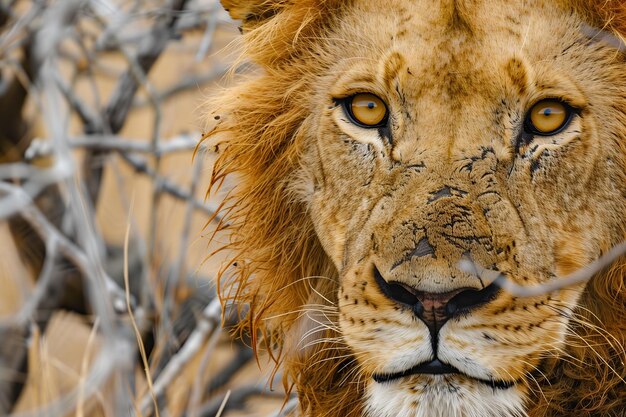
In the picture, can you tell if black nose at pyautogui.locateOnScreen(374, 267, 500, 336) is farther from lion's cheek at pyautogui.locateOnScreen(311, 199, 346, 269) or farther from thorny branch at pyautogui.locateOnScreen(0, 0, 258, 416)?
thorny branch at pyautogui.locateOnScreen(0, 0, 258, 416)

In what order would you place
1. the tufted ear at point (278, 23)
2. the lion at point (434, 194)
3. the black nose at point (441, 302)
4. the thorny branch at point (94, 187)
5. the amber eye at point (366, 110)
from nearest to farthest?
the black nose at point (441, 302), the lion at point (434, 194), the amber eye at point (366, 110), the tufted ear at point (278, 23), the thorny branch at point (94, 187)

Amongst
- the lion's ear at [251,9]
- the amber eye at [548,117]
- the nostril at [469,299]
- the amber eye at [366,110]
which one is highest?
the lion's ear at [251,9]

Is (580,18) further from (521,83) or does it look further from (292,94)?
(292,94)

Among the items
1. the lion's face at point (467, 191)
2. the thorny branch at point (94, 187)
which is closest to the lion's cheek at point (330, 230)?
the lion's face at point (467, 191)

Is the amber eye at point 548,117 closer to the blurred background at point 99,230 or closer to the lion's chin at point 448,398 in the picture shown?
the lion's chin at point 448,398

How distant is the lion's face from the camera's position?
2102 millimetres

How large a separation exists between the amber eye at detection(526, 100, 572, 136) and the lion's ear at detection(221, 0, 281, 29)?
32.7 inches

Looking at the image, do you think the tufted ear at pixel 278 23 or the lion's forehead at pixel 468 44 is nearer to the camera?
the lion's forehead at pixel 468 44

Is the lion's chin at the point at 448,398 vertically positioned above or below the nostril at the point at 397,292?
below

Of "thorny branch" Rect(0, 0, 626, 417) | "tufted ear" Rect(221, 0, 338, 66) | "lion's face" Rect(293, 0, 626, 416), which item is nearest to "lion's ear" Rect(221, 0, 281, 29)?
"tufted ear" Rect(221, 0, 338, 66)

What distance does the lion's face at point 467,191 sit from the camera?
2102 millimetres

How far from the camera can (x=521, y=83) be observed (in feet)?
7.57

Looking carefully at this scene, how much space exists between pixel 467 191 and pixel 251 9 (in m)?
0.92

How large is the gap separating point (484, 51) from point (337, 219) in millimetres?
608
